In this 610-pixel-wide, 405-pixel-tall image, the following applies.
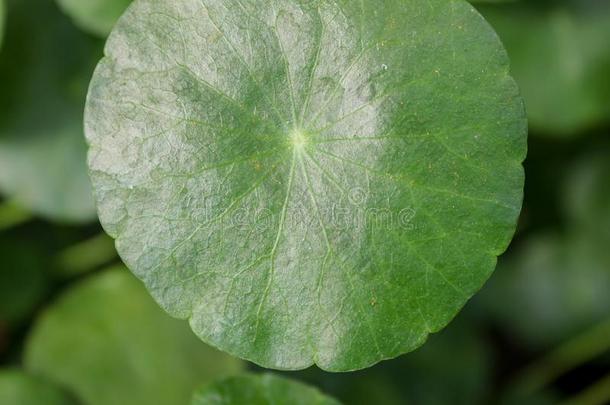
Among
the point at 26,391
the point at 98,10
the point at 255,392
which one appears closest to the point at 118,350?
the point at 26,391

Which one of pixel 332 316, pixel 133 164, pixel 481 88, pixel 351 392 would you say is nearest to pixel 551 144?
pixel 351 392

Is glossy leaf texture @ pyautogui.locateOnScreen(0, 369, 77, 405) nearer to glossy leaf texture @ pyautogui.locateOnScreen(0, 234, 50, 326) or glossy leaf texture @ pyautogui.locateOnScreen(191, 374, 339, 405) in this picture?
glossy leaf texture @ pyautogui.locateOnScreen(0, 234, 50, 326)

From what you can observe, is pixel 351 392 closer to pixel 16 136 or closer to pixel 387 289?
pixel 387 289

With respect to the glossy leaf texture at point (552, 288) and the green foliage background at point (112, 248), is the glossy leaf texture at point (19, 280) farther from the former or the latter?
the glossy leaf texture at point (552, 288)

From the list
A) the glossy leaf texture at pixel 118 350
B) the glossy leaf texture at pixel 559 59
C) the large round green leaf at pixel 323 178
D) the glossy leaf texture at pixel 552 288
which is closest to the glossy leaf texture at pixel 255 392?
the large round green leaf at pixel 323 178

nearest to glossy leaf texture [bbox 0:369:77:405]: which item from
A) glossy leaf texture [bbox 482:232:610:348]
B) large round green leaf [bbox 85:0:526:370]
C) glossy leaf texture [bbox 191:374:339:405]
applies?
glossy leaf texture [bbox 191:374:339:405]
